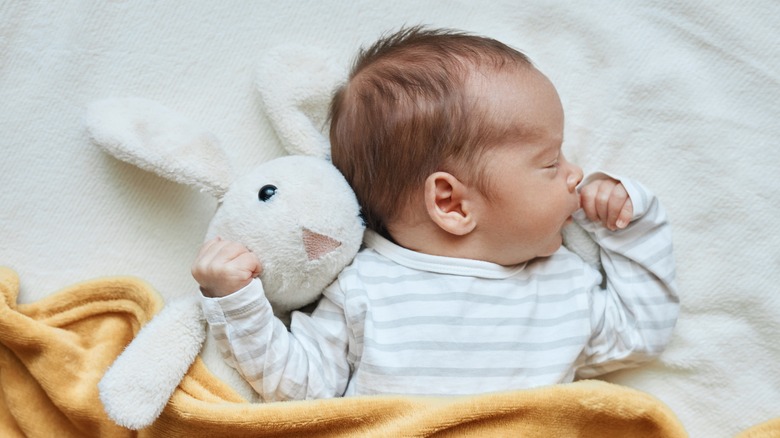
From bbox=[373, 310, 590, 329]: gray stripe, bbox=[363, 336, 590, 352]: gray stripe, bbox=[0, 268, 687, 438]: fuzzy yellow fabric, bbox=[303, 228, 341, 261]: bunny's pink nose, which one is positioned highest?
bbox=[303, 228, 341, 261]: bunny's pink nose

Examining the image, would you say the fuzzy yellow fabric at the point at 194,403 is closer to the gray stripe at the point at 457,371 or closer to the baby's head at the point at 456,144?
the gray stripe at the point at 457,371

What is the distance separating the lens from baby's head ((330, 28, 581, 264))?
1.08m

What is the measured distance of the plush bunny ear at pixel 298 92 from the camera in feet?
3.88

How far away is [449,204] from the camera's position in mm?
1107

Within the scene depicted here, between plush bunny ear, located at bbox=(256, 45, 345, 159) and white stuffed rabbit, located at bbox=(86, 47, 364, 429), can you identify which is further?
plush bunny ear, located at bbox=(256, 45, 345, 159)

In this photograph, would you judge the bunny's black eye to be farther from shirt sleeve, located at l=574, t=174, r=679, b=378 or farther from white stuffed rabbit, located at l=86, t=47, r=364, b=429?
shirt sleeve, located at l=574, t=174, r=679, b=378

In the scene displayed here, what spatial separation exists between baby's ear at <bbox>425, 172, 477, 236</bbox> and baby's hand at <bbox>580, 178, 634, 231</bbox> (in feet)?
0.63

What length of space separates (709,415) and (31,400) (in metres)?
0.99

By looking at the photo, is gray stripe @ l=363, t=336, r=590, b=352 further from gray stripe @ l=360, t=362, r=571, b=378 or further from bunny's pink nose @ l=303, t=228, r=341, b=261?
bunny's pink nose @ l=303, t=228, r=341, b=261

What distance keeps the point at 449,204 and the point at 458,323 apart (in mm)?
166

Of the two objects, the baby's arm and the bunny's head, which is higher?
the bunny's head

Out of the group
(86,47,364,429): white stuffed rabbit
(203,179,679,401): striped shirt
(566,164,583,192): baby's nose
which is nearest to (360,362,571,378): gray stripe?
(203,179,679,401): striped shirt

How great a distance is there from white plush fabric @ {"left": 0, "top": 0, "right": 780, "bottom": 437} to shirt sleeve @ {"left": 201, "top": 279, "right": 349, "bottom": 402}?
0.60 ft

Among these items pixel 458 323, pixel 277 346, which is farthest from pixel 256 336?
pixel 458 323
